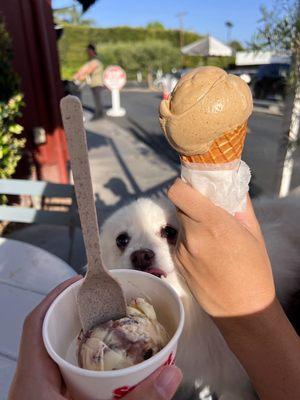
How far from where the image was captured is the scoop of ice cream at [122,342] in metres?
0.63

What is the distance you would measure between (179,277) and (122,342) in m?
0.43

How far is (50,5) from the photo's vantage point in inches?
206

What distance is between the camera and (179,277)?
1.06m

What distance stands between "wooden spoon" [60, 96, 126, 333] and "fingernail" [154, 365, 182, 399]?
0.50 ft

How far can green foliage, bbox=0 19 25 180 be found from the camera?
142 inches

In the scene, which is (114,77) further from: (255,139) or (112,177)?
(112,177)

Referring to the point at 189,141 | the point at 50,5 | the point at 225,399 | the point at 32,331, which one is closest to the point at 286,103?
the point at 225,399

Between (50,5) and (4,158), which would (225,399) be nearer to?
(4,158)

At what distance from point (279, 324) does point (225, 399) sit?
2.65ft

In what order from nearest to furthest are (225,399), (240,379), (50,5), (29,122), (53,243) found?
(240,379) → (225,399) → (53,243) → (29,122) → (50,5)

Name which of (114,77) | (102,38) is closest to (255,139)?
(114,77)

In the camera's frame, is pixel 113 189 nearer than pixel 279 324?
No

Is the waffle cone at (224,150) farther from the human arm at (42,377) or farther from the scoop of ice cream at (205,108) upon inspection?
the human arm at (42,377)

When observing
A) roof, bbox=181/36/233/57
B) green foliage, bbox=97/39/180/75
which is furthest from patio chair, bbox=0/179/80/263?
green foliage, bbox=97/39/180/75
